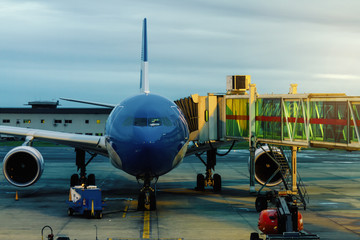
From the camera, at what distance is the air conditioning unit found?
28.3 metres

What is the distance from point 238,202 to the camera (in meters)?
26.7

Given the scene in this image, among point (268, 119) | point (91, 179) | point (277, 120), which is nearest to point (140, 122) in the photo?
point (277, 120)

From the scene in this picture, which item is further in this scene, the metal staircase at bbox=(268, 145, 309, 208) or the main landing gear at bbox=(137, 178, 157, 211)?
the metal staircase at bbox=(268, 145, 309, 208)

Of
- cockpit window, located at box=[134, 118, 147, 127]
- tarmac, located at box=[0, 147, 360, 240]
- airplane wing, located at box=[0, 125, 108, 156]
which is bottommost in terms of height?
tarmac, located at box=[0, 147, 360, 240]

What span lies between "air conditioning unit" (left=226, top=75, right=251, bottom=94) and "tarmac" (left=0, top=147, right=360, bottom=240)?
5.07 metres

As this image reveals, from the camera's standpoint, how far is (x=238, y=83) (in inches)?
1120

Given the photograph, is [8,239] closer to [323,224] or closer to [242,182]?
[323,224]

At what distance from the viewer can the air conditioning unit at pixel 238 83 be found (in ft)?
92.9

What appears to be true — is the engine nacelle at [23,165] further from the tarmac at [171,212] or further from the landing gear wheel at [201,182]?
the landing gear wheel at [201,182]

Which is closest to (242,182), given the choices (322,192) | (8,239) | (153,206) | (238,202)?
(322,192)

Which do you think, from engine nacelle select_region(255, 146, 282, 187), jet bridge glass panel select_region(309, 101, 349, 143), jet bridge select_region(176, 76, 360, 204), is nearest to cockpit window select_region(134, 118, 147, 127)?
jet bridge select_region(176, 76, 360, 204)

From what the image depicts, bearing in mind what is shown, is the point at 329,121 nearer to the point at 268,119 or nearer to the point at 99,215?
the point at 268,119

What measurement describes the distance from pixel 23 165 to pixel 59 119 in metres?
83.8

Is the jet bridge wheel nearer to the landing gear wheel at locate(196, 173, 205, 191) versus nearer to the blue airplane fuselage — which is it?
the landing gear wheel at locate(196, 173, 205, 191)
